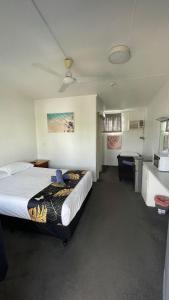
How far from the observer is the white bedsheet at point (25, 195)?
1.72 meters

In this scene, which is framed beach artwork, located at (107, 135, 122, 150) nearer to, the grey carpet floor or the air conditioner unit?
the air conditioner unit

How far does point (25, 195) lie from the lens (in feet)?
6.20

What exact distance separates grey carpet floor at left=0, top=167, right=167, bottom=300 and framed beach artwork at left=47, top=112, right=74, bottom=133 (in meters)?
2.53

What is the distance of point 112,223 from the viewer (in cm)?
219

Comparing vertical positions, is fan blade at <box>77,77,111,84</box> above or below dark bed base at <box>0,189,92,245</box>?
above

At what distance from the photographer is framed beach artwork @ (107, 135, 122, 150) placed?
5.67 metres

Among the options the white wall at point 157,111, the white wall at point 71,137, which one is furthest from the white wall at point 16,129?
Answer: the white wall at point 157,111

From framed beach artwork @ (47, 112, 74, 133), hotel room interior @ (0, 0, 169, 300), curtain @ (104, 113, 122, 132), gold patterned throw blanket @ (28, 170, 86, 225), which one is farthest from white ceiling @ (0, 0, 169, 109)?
curtain @ (104, 113, 122, 132)

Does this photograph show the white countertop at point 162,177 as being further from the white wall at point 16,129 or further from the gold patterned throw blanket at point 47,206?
the white wall at point 16,129

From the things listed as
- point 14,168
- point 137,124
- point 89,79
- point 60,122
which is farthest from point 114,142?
point 14,168

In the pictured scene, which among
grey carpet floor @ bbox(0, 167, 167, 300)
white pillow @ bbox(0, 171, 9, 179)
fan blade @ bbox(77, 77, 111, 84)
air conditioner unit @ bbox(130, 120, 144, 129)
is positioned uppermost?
fan blade @ bbox(77, 77, 111, 84)

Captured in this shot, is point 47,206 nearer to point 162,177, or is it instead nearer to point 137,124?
point 162,177

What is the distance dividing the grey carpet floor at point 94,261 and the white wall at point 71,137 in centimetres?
188

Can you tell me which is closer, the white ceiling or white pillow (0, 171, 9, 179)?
the white ceiling
